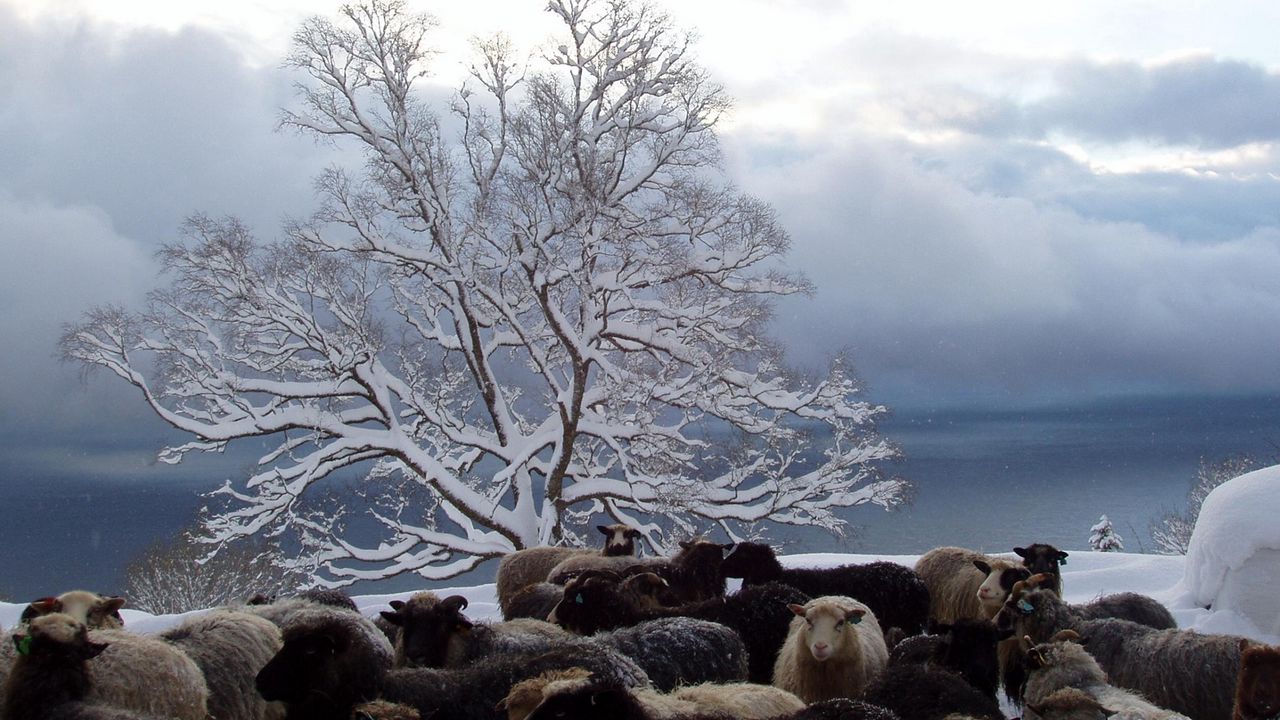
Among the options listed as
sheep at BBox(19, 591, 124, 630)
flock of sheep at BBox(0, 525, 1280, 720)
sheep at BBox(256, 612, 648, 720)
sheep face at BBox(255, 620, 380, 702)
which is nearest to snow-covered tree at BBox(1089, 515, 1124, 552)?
flock of sheep at BBox(0, 525, 1280, 720)

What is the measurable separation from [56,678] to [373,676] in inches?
59.9

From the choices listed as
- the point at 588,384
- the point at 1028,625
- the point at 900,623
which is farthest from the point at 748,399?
the point at 1028,625

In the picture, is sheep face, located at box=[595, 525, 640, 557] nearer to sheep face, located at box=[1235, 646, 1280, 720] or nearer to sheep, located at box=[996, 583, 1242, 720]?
sheep, located at box=[996, 583, 1242, 720]

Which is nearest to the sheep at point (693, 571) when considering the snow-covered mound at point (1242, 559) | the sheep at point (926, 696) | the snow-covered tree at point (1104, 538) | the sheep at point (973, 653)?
the sheep at point (973, 653)

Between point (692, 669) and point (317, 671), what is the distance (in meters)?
2.28

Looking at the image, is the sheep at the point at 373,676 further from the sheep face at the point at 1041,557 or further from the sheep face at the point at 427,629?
the sheep face at the point at 1041,557

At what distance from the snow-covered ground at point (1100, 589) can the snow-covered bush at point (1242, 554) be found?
0.40ft

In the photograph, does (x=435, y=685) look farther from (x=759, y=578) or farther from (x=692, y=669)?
(x=759, y=578)

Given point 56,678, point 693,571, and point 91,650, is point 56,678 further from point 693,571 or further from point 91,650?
point 693,571

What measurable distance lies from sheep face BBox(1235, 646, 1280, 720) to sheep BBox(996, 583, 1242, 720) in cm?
131

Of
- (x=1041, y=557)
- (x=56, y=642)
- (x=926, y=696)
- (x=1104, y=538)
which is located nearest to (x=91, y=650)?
(x=56, y=642)

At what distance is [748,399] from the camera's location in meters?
17.8

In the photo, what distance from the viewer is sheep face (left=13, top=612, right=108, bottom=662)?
190 inches

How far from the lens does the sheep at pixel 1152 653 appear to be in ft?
20.8
